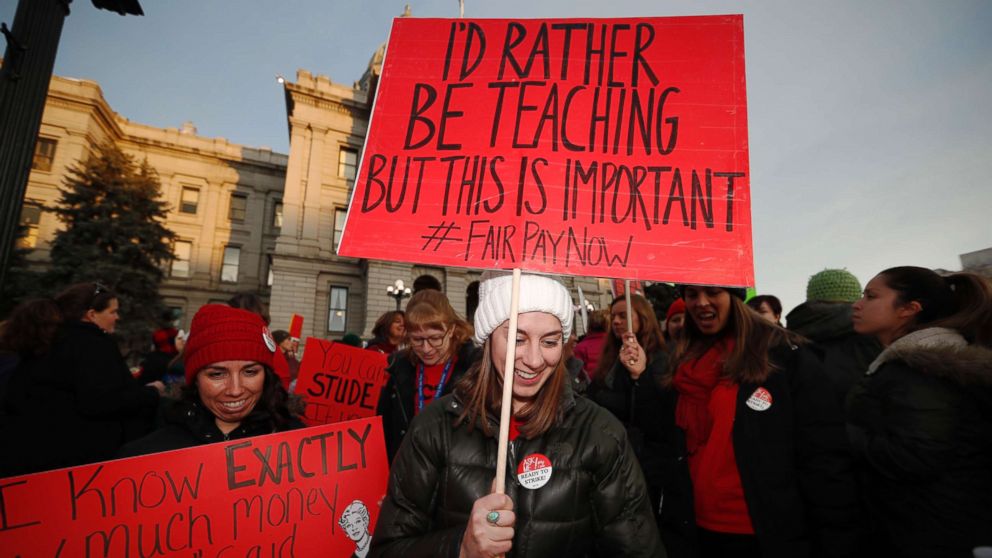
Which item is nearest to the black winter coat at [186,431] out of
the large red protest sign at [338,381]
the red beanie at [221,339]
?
the red beanie at [221,339]

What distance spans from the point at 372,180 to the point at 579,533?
146 centimetres

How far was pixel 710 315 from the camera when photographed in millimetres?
2350

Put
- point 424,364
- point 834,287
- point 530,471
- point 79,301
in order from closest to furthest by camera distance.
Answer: point 530,471
point 79,301
point 424,364
point 834,287

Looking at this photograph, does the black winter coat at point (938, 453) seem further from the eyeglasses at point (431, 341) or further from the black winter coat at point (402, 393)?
the eyeglasses at point (431, 341)

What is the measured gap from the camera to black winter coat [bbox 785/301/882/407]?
9.47 ft

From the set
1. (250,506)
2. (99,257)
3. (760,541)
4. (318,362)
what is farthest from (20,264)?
(760,541)

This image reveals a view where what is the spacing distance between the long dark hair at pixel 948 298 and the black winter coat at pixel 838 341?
85cm

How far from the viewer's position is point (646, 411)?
270 centimetres

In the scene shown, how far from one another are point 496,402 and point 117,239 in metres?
28.4

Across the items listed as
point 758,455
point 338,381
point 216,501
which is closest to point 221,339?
point 216,501

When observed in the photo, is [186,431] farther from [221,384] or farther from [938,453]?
[938,453]

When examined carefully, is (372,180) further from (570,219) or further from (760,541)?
(760,541)

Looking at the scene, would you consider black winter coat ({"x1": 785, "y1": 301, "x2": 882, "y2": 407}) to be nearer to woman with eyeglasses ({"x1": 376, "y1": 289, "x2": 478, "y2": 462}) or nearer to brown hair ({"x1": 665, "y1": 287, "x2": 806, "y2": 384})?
brown hair ({"x1": 665, "y1": 287, "x2": 806, "y2": 384})

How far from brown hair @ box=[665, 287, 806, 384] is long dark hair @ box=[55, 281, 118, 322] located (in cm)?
372
